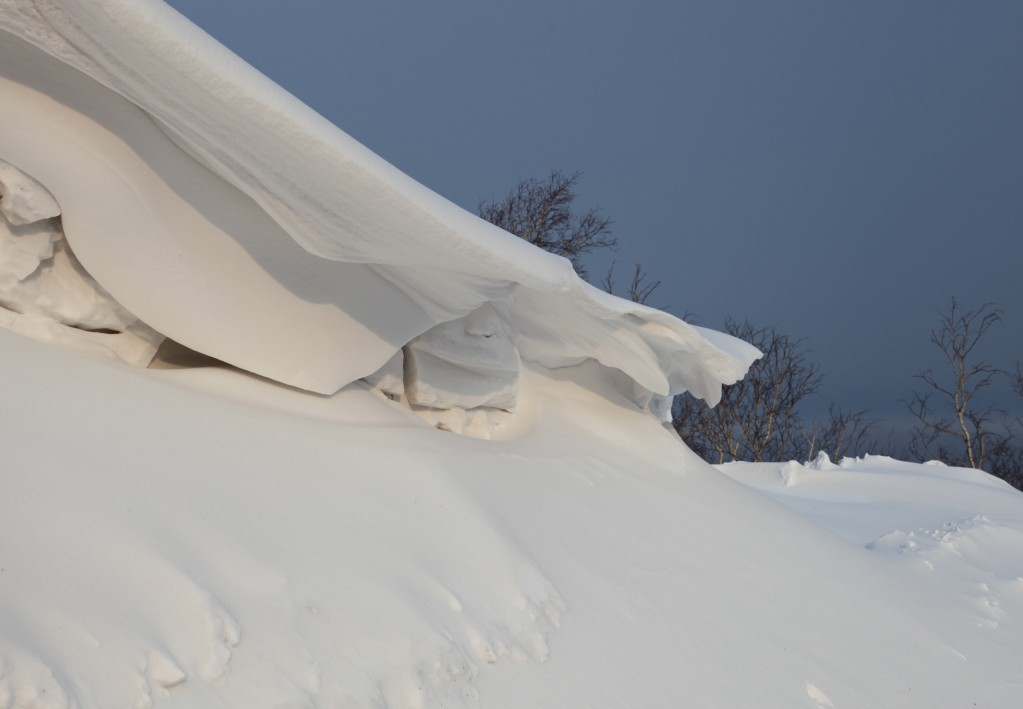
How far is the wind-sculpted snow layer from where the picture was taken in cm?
205

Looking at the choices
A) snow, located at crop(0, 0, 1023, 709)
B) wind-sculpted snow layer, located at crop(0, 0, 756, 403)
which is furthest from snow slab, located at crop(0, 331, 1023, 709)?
wind-sculpted snow layer, located at crop(0, 0, 756, 403)

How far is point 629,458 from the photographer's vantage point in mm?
3521

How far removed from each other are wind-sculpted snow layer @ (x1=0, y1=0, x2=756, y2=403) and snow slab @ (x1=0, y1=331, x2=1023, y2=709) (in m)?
0.19

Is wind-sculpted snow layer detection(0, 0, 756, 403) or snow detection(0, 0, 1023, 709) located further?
wind-sculpted snow layer detection(0, 0, 756, 403)

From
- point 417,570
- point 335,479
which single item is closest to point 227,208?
point 335,479

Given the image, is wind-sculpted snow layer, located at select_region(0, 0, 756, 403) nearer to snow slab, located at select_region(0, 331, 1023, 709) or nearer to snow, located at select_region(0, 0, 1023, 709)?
snow, located at select_region(0, 0, 1023, 709)

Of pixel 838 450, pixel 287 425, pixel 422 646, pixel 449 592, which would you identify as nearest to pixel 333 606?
pixel 422 646

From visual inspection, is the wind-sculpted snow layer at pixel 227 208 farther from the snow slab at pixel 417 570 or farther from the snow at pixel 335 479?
the snow slab at pixel 417 570

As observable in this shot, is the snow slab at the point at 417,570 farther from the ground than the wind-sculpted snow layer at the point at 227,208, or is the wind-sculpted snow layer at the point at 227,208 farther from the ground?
the wind-sculpted snow layer at the point at 227,208

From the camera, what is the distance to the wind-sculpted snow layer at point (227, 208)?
2.05m

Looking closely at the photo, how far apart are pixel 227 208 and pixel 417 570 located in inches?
42.4

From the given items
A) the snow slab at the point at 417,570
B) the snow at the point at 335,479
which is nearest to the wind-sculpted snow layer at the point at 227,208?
the snow at the point at 335,479

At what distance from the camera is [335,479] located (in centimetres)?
232

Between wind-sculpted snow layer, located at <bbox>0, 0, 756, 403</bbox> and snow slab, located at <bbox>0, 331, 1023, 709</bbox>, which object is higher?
wind-sculpted snow layer, located at <bbox>0, 0, 756, 403</bbox>
